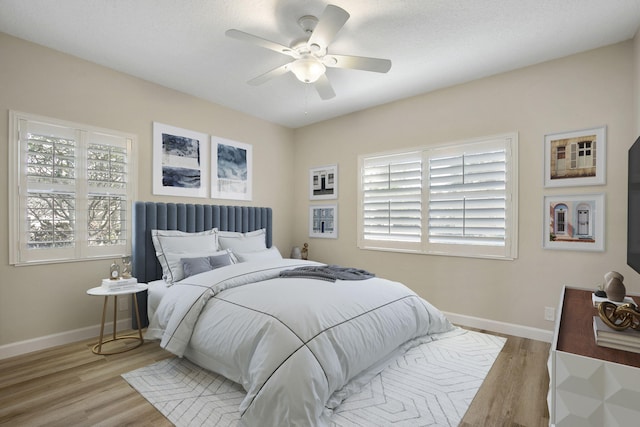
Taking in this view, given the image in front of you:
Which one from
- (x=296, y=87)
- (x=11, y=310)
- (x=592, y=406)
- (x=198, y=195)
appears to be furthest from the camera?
(x=198, y=195)

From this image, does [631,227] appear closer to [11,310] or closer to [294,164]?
[294,164]

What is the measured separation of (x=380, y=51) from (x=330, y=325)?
7.87ft

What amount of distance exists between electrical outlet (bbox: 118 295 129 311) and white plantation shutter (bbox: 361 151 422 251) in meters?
2.90

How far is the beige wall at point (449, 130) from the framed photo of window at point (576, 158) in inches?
2.4

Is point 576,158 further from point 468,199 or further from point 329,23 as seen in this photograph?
point 329,23

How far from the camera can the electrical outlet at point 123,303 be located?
3397 millimetres

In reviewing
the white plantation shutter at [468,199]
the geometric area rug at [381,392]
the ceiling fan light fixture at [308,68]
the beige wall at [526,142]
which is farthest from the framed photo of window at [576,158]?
the ceiling fan light fixture at [308,68]

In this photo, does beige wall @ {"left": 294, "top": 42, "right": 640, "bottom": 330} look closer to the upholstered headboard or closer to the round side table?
the upholstered headboard

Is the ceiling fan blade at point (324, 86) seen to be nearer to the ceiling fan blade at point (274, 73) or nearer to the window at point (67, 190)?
the ceiling fan blade at point (274, 73)

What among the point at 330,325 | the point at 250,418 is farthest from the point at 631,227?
the point at 250,418

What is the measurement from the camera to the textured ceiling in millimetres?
2348

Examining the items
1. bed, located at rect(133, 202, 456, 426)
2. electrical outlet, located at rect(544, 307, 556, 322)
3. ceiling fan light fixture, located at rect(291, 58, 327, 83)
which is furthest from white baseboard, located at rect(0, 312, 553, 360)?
ceiling fan light fixture, located at rect(291, 58, 327, 83)

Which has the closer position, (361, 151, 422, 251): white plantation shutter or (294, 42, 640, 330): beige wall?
(294, 42, 640, 330): beige wall

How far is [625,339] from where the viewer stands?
1.33 metres
